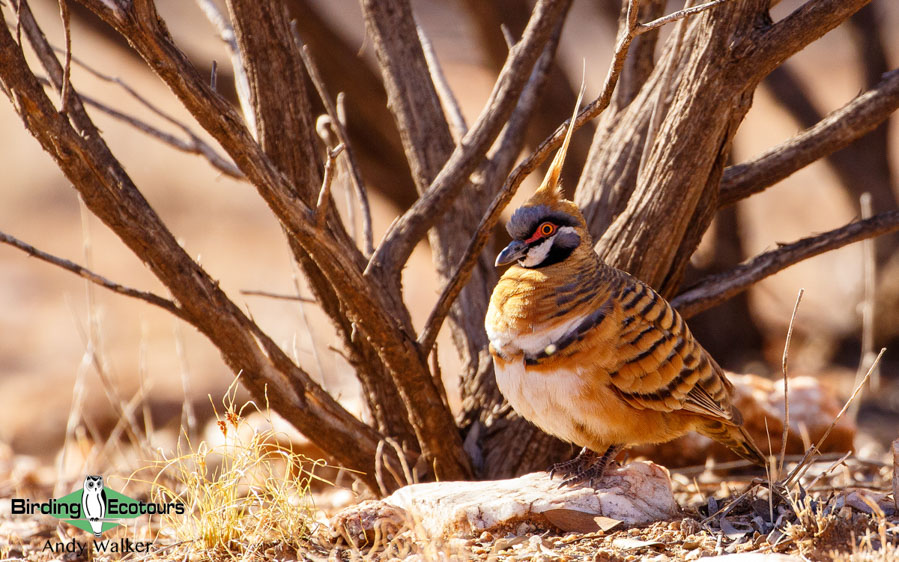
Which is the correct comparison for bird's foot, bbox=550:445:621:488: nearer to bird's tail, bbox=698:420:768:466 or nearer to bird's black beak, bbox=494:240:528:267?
bird's tail, bbox=698:420:768:466

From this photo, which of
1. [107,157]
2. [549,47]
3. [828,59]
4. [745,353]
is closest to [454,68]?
[828,59]

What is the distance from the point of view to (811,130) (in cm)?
373

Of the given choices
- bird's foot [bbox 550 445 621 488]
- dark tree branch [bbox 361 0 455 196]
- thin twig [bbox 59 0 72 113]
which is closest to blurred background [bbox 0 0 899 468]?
dark tree branch [bbox 361 0 455 196]

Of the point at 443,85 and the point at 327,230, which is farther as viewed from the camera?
the point at 443,85

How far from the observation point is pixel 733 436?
3553 mm

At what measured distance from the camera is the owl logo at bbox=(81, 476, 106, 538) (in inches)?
135

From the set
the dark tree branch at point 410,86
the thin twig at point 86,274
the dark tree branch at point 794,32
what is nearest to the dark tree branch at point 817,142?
the dark tree branch at point 794,32

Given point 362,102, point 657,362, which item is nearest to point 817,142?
point 657,362

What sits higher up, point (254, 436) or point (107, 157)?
point (107, 157)

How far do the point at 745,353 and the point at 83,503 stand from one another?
638 cm

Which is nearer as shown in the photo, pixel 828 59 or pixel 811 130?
pixel 811 130

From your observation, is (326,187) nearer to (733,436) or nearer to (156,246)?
(156,246)

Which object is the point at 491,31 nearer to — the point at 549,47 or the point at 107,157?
the point at 549,47

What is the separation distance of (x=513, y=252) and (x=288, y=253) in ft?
4.88
